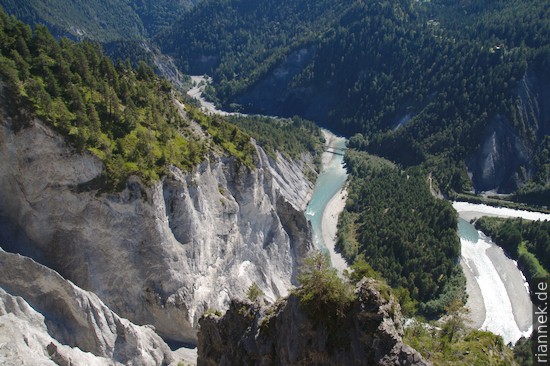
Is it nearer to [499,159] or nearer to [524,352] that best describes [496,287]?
[524,352]

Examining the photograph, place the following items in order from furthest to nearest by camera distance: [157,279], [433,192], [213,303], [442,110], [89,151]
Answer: [442,110] < [433,192] < [213,303] < [157,279] < [89,151]

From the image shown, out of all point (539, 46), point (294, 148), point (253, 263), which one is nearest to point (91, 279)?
point (253, 263)

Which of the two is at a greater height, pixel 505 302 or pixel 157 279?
pixel 157 279

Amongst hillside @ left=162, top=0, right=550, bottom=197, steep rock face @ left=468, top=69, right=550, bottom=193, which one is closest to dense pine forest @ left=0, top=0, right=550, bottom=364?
hillside @ left=162, top=0, right=550, bottom=197

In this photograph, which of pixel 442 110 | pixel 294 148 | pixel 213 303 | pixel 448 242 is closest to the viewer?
pixel 213 303

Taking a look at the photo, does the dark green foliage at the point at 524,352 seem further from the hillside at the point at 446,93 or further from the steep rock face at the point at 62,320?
the hillside at the point at 446,93

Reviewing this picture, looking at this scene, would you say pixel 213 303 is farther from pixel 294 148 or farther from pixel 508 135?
pixel 508 135

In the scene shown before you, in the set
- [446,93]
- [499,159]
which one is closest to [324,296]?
[499,159]
